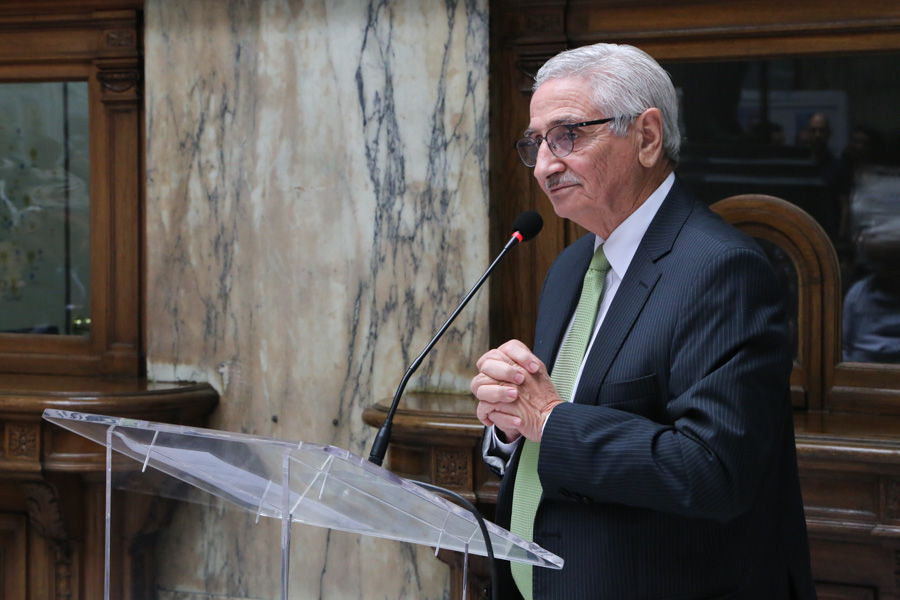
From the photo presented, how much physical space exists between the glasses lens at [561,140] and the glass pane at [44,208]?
8.73ft

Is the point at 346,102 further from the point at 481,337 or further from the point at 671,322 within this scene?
the point at 671,322

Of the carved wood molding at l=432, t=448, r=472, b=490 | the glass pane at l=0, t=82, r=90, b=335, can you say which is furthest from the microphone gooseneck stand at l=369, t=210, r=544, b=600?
the glass pane at l=0, t=82, r=90, b=335

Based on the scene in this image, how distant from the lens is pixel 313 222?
320 cm

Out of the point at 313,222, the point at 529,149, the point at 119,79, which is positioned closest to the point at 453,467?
the point at 313,222

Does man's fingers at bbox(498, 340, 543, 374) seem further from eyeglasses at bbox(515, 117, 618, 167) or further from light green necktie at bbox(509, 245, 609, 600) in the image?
eyeglasses at bbox(515, 117, 618, 167)

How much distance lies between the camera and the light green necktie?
5.08ft

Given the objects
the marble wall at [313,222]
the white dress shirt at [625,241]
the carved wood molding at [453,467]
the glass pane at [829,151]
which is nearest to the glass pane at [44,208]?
the marble wall at [313,222]

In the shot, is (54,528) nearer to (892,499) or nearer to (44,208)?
(44,208)

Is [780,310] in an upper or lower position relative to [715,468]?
upper

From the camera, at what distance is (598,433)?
4.43 feet

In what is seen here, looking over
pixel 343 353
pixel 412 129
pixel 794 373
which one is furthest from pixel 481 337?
pixel 794 373

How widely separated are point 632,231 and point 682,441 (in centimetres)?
40

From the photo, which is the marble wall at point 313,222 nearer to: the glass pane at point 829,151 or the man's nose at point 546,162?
the glass pane at point 829,151

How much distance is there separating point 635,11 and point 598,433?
2129 mm
